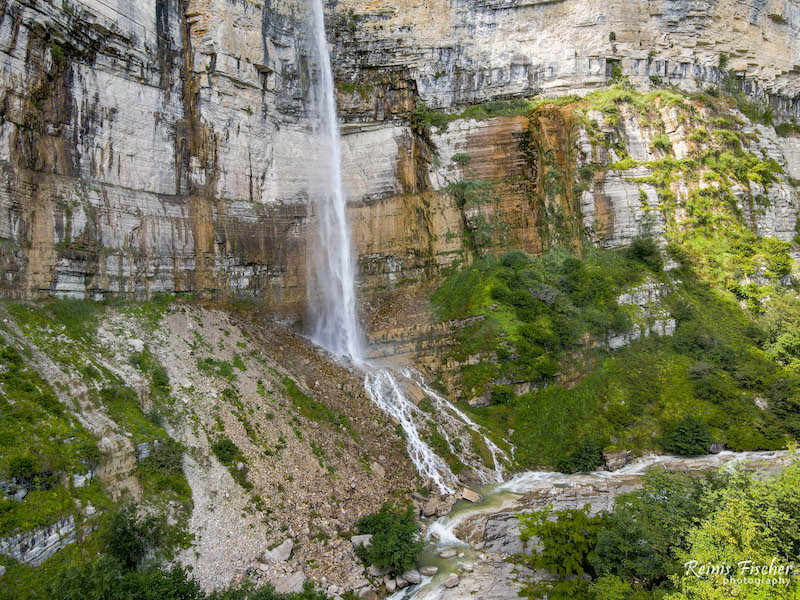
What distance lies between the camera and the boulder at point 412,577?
49.4 feet

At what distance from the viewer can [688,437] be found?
75.6 feet

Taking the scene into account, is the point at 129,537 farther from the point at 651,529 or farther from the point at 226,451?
the point at 651,529

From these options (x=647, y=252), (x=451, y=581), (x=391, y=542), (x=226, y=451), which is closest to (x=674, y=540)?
(x=451, y=581)

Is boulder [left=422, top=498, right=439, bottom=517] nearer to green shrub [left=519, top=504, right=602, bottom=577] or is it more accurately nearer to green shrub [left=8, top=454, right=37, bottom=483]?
green shrub [left=519, top=504, right=602, bottom=577]

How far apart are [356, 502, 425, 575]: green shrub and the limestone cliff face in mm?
15423

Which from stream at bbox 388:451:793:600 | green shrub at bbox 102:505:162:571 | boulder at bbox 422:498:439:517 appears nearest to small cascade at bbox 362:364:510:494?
stream at bbox 388:451:793:600

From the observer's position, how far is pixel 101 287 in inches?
895

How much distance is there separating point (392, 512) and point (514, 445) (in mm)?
8469

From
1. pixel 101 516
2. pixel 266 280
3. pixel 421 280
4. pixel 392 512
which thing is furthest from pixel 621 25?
pixel 101 516

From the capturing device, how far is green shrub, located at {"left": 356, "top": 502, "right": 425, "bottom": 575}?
1520cm

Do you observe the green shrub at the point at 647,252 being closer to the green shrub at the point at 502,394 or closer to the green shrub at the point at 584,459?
the green shrub at the point at 502,394

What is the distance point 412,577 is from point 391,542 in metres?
1.09

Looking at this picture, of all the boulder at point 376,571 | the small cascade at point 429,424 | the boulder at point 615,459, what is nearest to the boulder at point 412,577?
the boulder at point 376,571

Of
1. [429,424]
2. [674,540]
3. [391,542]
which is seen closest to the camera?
[674,540]
